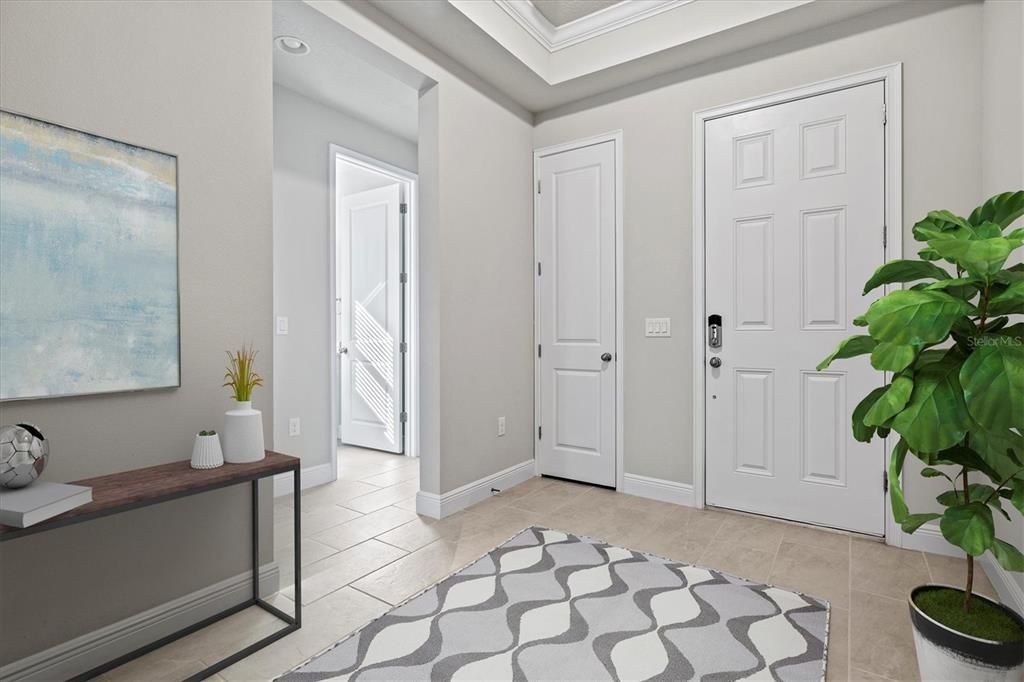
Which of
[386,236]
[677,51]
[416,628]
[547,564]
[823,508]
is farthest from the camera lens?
[386,236]

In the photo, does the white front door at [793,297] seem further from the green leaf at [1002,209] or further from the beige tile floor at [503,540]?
the green leaf at [1002,209]

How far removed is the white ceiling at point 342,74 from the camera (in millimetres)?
2461

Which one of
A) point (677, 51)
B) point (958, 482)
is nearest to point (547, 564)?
point (958, 482)

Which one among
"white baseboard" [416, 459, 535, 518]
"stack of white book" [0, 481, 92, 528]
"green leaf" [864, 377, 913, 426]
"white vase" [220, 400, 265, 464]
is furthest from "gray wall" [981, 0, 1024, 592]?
"stack of white book" [0, 481, 92, 528]

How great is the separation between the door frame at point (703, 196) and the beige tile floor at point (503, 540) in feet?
1.14

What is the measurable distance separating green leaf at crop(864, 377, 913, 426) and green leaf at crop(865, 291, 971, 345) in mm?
116

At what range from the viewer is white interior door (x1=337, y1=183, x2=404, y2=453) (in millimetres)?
4668

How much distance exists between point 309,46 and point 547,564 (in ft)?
10.1

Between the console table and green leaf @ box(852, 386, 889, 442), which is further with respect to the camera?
green leaf @ box(852, 386, 889, 442)

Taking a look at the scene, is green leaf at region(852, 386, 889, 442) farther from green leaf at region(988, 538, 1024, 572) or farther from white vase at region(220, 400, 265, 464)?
white vase at region(220, 400, 265, 464)

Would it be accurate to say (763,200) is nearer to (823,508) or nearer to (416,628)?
(823,508)

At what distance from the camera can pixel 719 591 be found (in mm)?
2205

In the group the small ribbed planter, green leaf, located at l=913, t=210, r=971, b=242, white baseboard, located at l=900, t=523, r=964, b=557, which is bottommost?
white baseboard, located at l=900, t=523, r=964, b=557

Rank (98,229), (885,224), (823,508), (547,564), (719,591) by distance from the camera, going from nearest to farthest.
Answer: (98,229), (719,591), (547,564), (885,224), (823,508)
